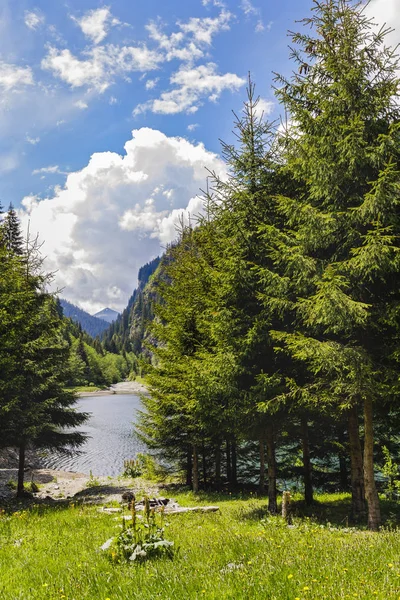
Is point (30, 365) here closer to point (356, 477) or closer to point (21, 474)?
point (21, 474)

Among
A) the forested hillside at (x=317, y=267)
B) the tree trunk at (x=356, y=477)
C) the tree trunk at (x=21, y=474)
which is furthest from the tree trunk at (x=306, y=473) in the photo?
the tree trunk at (x=21, y=474)

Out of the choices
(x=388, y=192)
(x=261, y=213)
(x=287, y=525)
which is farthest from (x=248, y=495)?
(x=388, y=192)

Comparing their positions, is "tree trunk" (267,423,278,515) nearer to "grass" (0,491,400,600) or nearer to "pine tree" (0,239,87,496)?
"grass" (0,491,400,600)

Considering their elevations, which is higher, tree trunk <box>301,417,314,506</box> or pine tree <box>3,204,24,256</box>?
pine tree <box>3,204,24,256</box>

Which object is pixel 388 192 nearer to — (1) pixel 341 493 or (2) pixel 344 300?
(2) pixel 344 300

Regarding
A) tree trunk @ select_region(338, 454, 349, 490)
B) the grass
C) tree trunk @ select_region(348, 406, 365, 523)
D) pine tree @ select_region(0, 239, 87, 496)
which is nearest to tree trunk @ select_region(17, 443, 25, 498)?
pine tree @ select_region(0, 239, 87, 496)

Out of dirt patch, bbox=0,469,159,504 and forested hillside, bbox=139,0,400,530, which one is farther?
dirt patch, bbox=0,469,159,504

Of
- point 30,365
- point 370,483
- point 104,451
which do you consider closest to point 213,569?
point 370,483

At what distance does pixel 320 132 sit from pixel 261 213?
331 centimetres

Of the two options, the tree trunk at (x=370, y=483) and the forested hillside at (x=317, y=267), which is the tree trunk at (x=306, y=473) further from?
the tree trunk at (x=370, y=483)

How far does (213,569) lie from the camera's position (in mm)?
5668

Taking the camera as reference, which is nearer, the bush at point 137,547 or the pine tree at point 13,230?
the bush at point 137,547

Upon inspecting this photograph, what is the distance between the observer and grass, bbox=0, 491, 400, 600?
4855 mm

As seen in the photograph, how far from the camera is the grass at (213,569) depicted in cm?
486
